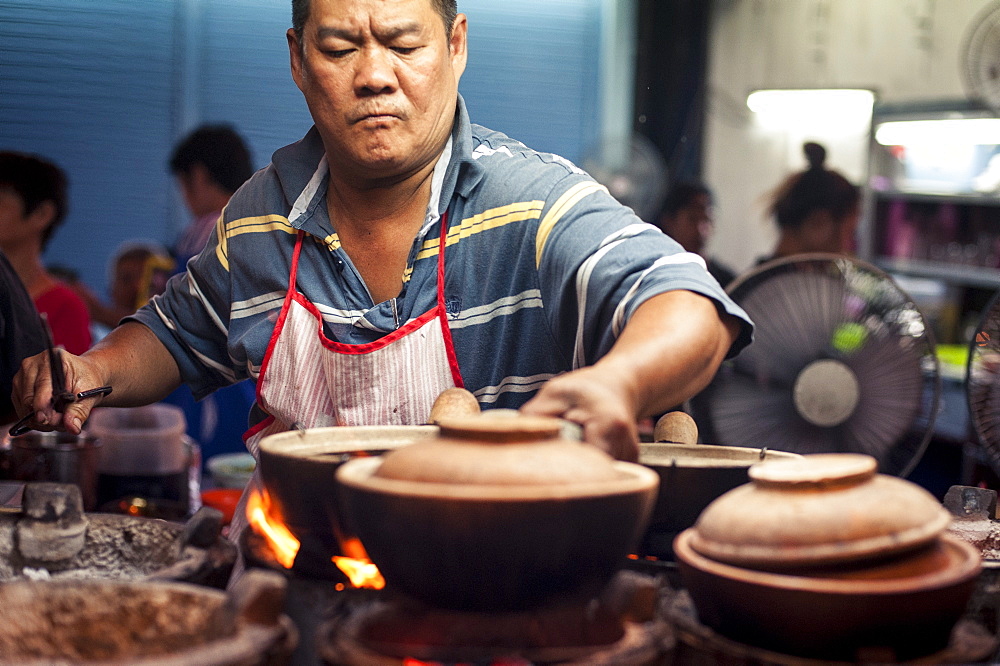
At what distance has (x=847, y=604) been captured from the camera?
0.96 metres

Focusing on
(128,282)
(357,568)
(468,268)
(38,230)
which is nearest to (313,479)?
(357,568)

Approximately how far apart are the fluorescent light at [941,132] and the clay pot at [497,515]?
569 cm

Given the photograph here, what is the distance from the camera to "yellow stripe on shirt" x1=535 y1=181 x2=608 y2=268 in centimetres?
178

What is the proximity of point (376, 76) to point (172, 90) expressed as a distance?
17.6 ft

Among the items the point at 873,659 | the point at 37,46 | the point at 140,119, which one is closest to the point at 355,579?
the point at 873,659

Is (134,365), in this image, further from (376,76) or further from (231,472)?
(231,472)

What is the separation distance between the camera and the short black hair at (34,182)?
13.9 feet

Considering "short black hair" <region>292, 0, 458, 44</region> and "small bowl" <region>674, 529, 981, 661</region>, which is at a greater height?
"short black hair" <region>292, 0, 458, 44</region>

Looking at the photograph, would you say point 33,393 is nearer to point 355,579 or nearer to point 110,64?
point 355,579

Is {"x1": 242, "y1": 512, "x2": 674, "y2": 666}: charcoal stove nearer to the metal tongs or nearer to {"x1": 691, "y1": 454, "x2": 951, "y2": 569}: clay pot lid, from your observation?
{"x1": 691, "y1": 454, "x2": 951, "y2": 569}: clay pot lid

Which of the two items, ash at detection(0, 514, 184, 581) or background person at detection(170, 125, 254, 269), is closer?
ash at detection(0, 514, 184, 581)

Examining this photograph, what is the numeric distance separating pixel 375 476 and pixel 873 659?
0.52m

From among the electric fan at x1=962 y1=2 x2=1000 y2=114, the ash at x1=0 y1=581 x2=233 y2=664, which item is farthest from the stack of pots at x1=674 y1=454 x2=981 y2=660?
the electric fan at x1=962 y1=2 x2=1000 y2=114

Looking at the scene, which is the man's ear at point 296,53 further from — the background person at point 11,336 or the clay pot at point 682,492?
the background person at point 11,336
